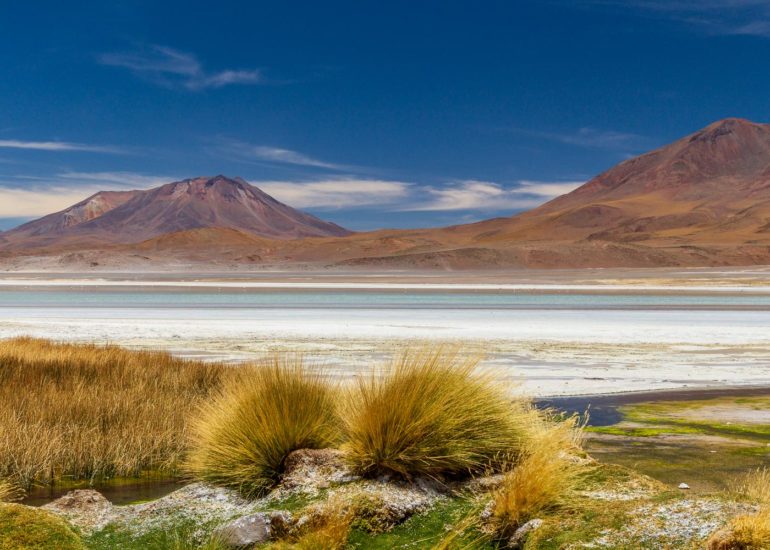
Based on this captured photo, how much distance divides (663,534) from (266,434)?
3.33 metres

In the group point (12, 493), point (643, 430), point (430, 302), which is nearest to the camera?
point (12, 493)

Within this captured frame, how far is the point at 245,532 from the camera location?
6.11 meters

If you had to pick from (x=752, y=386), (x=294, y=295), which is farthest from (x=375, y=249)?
(x=752, y=386)

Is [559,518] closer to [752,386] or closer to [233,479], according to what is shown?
[233,479]

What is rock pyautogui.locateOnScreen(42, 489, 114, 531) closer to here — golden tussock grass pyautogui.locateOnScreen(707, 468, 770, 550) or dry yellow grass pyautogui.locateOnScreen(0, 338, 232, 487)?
dry yellow grass pyautogui.locateOnScreen(0, 338, 232, 487)

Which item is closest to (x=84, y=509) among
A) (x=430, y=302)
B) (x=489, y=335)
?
(x=489, y=335)

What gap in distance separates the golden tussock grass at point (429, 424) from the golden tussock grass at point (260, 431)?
49 cm

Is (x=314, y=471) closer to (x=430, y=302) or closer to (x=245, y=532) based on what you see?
(x=245, y=532)

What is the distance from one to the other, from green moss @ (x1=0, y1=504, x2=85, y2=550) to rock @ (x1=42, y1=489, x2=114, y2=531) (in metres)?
0.21

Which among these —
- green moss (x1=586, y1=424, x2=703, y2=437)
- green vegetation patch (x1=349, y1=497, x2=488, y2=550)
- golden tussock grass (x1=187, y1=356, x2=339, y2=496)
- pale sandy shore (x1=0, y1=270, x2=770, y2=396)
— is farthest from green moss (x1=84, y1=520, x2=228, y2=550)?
green moss (x1=586, y1=424, x2=703, y2=437)

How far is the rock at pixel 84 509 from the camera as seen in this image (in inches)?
261

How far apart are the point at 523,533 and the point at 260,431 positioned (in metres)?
2.48

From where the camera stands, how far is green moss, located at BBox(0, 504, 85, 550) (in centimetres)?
593

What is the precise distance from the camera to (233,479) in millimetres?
7199
